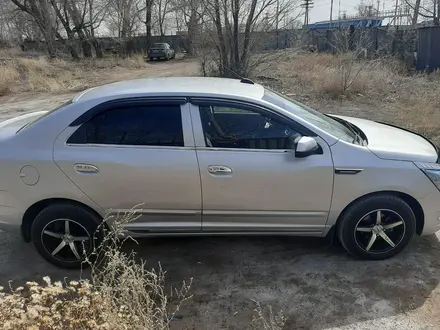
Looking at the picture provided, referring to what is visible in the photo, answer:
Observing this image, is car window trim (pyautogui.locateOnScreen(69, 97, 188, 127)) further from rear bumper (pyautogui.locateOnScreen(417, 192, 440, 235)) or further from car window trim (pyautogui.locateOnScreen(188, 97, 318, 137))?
rear bumper (pyautogui.locateOnScreen(417, 192, 440, 235))

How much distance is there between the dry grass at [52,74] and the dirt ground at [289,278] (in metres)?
13.5

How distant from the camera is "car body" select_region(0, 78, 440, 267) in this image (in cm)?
307

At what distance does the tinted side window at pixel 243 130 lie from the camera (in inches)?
123

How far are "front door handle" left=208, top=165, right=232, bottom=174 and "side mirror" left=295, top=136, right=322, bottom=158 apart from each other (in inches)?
22.7

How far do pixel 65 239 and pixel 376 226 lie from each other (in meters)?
2.75

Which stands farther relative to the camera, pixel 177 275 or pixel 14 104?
pixel 14 104

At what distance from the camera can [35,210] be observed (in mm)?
3266

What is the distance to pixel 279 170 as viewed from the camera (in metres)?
3.06

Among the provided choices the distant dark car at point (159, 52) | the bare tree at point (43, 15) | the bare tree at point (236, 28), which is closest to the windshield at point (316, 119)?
the bare tree at point (236, 28)

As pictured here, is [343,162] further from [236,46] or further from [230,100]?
[236,46]

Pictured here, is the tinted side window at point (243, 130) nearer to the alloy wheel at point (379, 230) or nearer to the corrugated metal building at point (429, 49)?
the alloy wheel at point (379, 230)

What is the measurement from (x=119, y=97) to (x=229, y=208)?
135 cm


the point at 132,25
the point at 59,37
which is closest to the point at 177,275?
the point at 59,37

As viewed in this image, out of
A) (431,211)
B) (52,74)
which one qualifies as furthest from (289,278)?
(52,74)
